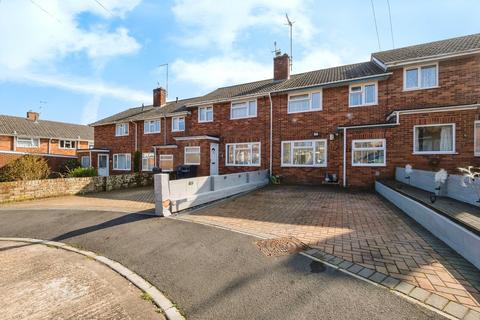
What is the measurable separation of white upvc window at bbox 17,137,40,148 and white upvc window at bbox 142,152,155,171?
16804 millimetres

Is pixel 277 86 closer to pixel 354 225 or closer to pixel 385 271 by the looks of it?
pixel 354 225

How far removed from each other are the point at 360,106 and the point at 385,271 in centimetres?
1108

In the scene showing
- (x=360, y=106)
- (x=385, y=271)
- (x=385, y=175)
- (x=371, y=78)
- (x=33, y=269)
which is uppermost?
(x=371, y=78)

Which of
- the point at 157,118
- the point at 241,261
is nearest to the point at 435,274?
the point at 241,261

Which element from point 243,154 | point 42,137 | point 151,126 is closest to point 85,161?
point 42,137

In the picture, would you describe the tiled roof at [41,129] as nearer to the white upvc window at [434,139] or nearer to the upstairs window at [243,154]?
the upstairs window at [243,154]

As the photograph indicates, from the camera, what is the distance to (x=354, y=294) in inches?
114

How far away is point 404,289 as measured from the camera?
292cm

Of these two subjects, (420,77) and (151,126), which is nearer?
(420,77)

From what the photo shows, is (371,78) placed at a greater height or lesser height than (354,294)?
greater

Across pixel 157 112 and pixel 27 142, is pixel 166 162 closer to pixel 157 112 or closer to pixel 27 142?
pixel 157 112

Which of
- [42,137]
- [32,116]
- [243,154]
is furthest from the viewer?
[32,116]

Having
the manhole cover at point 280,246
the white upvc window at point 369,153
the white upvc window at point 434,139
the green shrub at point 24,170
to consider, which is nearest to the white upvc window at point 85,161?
the green shrub at point 24,170

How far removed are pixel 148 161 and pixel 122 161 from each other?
11.3 ft
